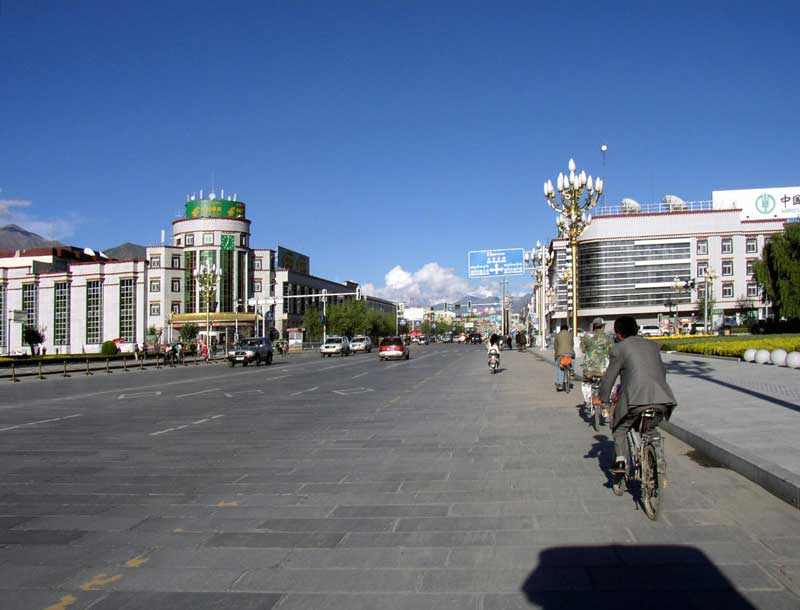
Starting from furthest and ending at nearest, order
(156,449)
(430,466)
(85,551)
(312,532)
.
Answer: (156,449) < (430,466) < (312,532) < (85,551)

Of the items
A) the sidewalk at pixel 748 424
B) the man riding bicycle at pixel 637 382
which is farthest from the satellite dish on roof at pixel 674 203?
the man riding bicycle at pixel 637 382

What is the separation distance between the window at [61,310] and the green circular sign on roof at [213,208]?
1886 cm

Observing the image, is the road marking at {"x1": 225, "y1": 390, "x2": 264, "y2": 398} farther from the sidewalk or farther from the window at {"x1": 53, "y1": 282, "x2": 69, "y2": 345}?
the window at {"x1": 53, "y1": 282, "x2": 69, "y2": 345}

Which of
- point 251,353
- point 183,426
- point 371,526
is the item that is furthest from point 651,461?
point 251,353

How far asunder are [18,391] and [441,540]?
77.2ft

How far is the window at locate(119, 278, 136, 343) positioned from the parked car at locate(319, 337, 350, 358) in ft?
125

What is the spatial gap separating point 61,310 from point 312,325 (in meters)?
33.0

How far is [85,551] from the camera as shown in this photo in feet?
17.9

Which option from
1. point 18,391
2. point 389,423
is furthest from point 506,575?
point 18,391

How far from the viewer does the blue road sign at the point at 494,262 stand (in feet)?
170

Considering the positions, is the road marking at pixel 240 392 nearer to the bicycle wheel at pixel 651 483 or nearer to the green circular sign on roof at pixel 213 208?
the bicycle wheel at pixel 651 483

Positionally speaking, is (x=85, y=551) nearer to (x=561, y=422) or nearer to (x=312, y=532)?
(x=312, y=532)

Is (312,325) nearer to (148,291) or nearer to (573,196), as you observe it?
(148,291)

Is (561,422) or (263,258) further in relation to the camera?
(263,258)
